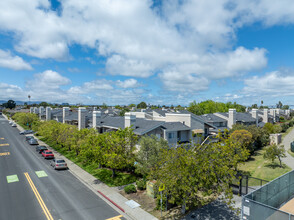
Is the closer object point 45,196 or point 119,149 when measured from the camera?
point 45,196

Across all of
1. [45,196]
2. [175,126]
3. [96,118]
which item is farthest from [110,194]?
[96,118]

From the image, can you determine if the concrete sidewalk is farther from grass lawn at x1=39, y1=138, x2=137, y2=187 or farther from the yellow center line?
the yellow center line

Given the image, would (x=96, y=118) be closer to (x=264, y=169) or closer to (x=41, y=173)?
(x=41, y=173)

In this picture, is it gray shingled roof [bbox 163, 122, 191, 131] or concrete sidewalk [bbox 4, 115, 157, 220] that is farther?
gray shingled roof [bbox 163, 122, 191, 131]

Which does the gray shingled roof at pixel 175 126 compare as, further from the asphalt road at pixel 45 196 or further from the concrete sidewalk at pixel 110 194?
the asphalt road at pixel 45 196

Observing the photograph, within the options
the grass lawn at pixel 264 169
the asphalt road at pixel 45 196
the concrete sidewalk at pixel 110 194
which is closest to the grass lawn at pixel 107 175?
the concrete sidewalk at pixel 110 194

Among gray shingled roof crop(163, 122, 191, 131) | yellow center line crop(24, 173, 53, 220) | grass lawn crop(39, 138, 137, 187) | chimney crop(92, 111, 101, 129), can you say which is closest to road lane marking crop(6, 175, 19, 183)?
yellow center line crop(24, 173, 53, 220)
